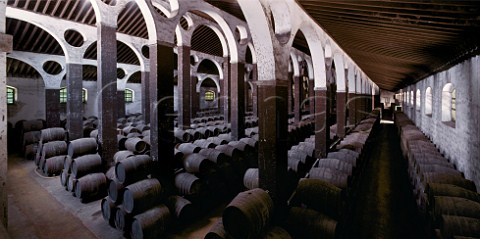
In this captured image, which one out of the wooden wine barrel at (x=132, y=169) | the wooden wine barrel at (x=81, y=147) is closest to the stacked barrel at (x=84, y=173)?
the wooden wine barrel at (x=81, y=147)

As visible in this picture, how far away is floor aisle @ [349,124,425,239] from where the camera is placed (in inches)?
217

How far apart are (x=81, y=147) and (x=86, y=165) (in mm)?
879

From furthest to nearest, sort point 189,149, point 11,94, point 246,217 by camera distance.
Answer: point 11,94
point 189,149
point 246,217

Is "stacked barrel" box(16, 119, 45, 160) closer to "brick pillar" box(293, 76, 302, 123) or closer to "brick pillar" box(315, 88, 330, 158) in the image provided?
"brick pillar" box(315, 88, 330, 158)

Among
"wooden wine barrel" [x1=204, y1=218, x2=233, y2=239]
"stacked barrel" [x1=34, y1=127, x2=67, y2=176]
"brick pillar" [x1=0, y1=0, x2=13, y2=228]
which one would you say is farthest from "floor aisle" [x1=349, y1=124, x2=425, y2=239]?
"stacked barrel" [x1=34, y1=127, x2=67, y2=176]

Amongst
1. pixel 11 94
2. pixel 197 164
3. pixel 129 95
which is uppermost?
pixel 129 95

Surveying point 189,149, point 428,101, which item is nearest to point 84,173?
point 189,149

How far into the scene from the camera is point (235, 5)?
10117 millimetres

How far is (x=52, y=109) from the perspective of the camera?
1463 cm

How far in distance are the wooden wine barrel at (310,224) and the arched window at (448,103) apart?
8.01 metres

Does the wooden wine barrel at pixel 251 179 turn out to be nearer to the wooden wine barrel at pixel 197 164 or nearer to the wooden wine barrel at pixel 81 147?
the wooden wine barrel at pixel 197 164

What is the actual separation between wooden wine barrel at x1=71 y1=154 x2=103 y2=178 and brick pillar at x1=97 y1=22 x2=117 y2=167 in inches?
26.7

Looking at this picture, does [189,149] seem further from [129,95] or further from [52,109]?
[129,95]

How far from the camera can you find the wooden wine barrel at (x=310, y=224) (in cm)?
431
